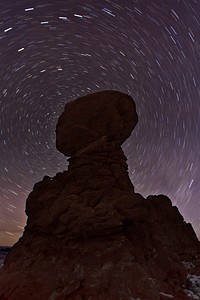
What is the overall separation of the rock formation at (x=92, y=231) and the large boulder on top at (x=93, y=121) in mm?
97

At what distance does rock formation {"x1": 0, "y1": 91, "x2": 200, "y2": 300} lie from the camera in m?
17.6

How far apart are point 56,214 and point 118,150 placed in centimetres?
864

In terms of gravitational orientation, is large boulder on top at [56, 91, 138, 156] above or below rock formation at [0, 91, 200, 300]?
above

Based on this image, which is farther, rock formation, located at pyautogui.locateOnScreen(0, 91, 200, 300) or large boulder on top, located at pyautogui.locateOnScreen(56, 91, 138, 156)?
large boulder on top, located at pyautogui.locateOnScreen(56, 91, 138, 156)

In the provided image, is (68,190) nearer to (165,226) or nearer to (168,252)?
(168,252)

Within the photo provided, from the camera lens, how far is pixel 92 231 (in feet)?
65.3

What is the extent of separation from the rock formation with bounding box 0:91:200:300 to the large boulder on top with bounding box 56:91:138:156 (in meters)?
0.10

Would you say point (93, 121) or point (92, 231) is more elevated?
point (93, 121)

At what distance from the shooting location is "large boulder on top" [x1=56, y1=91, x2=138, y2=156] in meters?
26.9

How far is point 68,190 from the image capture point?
2311 cm

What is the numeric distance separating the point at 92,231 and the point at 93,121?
11.3 m

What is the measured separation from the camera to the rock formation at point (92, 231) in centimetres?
1759

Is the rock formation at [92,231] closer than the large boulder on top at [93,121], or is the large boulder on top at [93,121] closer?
the rock formation at [92,231]

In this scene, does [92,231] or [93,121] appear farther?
[93,121]
